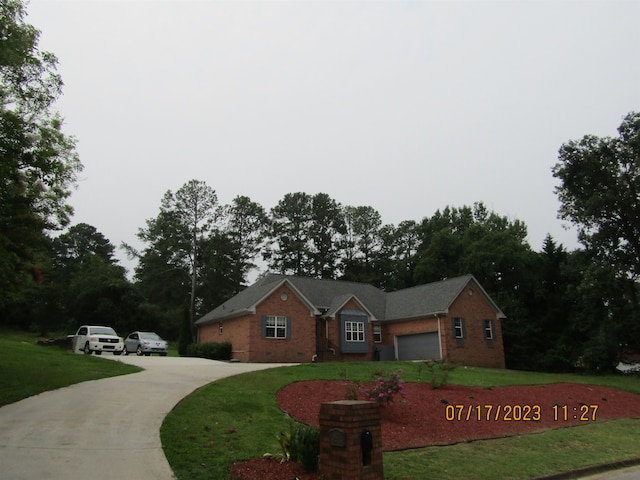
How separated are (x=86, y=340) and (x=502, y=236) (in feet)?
115

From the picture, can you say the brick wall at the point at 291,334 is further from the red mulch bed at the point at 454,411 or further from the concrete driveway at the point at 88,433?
the concrete driveway at the point at 88,433

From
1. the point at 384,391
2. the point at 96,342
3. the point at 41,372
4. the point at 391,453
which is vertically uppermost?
the point at 96,342

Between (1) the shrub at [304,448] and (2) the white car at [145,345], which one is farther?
(2) the white car at [145,345]

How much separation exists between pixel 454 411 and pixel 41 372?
12.6 meters

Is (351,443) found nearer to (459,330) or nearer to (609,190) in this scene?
(459,330)

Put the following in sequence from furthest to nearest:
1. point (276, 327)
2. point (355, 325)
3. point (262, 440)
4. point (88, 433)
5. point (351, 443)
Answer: point (355, 325)
point (276, 327)
point (262, 440)
point (88, 433)
point (351, 443)

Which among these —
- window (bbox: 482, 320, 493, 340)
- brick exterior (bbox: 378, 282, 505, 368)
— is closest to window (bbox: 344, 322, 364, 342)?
brick exterior (bbox: 378, 282, 505, 368)

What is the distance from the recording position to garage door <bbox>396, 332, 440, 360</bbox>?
32.1 meters

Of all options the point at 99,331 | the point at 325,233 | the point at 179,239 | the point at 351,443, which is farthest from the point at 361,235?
the point at 351,443

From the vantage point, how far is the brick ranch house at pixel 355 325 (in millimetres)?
29984

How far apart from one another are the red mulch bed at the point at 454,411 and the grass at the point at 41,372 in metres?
6.34

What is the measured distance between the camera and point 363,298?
125 feet

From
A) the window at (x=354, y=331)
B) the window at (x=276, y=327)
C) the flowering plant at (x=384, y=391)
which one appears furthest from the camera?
the window at (x=354, y=331)

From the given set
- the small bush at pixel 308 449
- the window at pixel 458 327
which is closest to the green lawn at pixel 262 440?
the small bush at pixel 308 449
